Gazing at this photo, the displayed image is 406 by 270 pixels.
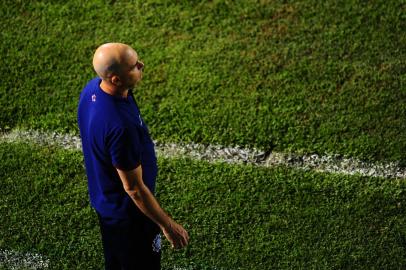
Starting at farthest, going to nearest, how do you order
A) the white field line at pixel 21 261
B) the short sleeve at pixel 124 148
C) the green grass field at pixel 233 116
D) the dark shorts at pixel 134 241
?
the green grass field at pixel 233 116
the white field line at pixel 21 261
the dark shorts at pixel 134 241
the short sleeve at pixel 124 148

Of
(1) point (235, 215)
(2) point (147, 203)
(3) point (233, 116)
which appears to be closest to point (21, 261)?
(1) point (235, 215)

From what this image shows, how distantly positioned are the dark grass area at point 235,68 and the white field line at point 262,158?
0.26 feet

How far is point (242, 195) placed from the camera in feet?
19.9

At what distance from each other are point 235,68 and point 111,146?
3.14 m

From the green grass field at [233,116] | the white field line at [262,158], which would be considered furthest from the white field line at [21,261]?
the white field line at [262,158]

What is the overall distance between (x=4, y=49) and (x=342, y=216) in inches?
145

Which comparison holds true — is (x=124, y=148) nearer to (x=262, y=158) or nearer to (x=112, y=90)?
(x=112, y=90)

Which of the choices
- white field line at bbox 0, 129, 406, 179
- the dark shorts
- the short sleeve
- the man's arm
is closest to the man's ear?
the short sleeve

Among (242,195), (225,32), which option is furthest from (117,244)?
(225,32)

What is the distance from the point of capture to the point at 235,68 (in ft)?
23.5

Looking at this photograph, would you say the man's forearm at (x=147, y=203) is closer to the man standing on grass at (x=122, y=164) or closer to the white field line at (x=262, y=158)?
the man standing on grass at (x=122, y=164)

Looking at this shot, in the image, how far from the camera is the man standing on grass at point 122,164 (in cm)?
421

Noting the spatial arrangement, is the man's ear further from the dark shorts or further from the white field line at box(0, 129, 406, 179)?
the white field line at box(0, 129, 406, 179)

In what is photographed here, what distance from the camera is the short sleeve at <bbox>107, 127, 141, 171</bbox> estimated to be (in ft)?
13.7
